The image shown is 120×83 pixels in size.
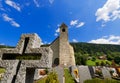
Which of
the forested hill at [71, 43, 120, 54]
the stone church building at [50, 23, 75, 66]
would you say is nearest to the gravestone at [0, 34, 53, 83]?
the stone church building at [50, 23, 75, 66]

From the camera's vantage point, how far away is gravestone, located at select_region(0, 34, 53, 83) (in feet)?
15.2

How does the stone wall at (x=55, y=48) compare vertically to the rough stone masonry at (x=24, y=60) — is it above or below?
above

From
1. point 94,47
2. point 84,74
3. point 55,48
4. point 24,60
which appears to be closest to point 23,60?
point 24,60

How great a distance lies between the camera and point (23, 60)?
496 cm

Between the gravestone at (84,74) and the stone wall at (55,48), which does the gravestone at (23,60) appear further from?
the stone wall at (55,48)

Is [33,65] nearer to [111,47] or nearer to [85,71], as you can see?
[85,71]

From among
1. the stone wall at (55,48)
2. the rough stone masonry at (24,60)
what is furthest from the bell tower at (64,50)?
the rough stone masonry at (24,60)

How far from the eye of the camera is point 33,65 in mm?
4711

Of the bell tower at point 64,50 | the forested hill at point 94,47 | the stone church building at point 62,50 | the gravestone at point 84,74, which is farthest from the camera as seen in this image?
the forested hill at point 94,47

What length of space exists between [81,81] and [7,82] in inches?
347

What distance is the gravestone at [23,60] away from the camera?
183 inches

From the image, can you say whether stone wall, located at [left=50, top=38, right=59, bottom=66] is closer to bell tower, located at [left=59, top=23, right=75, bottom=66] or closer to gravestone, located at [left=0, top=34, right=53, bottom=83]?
bell tower, located at [left=59, top=23, right=75, bottom=66]

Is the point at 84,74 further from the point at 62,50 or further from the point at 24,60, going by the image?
the point at 62,50

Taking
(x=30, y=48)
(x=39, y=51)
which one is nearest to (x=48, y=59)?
(x=39, y=51)
